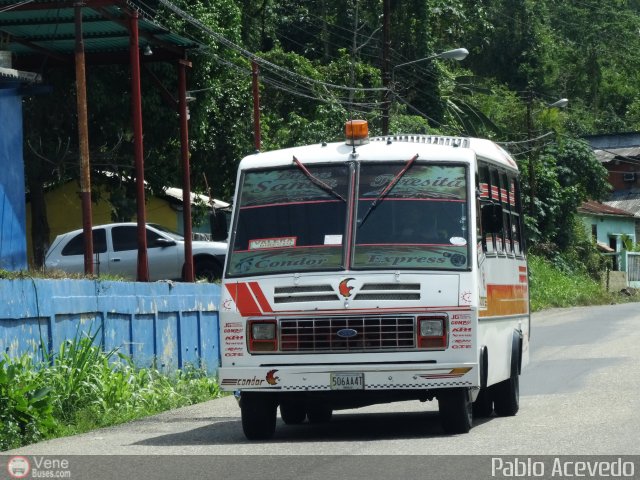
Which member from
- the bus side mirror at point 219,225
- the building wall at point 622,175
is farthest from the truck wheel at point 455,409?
the building wall at point 622,175

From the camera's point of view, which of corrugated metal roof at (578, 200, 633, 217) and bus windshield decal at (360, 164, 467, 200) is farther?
corrugated metal roof at (578, 200, 633, 217)

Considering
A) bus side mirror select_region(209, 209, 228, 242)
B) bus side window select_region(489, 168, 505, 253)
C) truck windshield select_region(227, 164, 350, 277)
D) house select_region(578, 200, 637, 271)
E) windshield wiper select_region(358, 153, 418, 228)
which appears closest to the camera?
truck windshield select_region(227, 164, 350, 277)

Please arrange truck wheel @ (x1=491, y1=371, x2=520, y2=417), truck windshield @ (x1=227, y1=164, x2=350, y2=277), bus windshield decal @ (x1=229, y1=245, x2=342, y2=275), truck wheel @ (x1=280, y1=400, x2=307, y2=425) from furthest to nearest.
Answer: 1. truck wheel @ (x1=491, y1=371, x2=520, y2=417)
2. truck wheel @ (x1=280, y1=400, x2=307, y2=425)
3. truck windshield @ (x1=227, y1=164, x2=350, y2=277)
4. bus windshield decal @ (x1=229, y1=245, x2=342, y2=275)

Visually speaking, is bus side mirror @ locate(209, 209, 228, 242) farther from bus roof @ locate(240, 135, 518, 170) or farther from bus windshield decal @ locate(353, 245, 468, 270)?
bus windshield decal @ locate(353, 245, 468, 270)

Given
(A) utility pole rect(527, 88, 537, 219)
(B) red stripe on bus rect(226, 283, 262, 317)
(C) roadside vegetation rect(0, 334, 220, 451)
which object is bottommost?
(C) roadside vegetation rect(0, 334, 220, 451)

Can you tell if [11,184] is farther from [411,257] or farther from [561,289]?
[561,289]

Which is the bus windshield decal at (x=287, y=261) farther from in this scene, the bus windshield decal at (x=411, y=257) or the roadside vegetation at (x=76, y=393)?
the roadside vegetation at (x=76, y=393)

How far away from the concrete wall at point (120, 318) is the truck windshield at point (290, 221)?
9.83ft

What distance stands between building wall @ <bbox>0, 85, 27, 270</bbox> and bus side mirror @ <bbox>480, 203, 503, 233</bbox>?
36.7 ft

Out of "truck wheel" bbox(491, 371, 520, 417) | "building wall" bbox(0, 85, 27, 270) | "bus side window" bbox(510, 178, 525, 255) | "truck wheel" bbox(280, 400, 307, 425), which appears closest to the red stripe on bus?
"truck wheel" bbox(280, 400, 307, 425)

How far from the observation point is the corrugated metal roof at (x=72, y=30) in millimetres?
22311

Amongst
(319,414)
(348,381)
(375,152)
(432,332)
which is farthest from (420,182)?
(319,414)

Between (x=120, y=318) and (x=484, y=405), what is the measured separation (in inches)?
212

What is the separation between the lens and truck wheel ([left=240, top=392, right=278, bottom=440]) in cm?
1202
